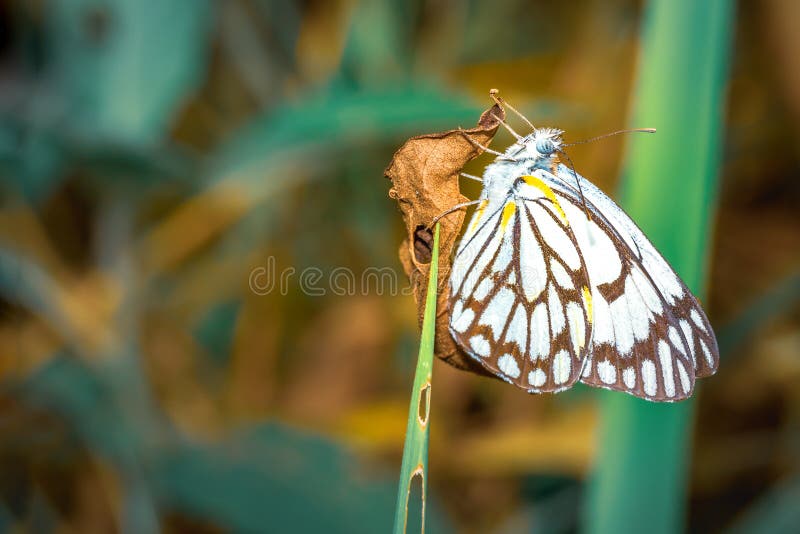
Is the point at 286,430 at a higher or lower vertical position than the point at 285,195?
lower

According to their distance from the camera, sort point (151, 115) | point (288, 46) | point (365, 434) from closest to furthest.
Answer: point (365, 434) → point (151, 115) → point (288, 46)

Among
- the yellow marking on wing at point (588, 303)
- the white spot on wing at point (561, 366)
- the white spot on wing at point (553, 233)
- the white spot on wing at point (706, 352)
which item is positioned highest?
the white spot on wing at point (553, 233)

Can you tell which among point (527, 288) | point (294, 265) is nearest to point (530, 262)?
point (527, 288)

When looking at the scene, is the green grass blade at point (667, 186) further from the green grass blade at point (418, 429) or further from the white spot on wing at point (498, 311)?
the green grass blade at point (418, 429)

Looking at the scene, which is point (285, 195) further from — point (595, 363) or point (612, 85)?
point (595, 363)

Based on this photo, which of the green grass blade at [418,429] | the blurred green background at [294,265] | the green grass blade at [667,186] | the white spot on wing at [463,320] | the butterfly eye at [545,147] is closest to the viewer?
the green grass blade at [418,429]

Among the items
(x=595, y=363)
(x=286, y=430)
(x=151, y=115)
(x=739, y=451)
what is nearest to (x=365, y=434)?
(x=286, y=430)

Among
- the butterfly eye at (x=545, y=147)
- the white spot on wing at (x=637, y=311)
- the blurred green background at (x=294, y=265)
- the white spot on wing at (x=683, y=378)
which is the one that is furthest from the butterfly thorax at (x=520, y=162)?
the blurred green background at (x=294, y=265)
